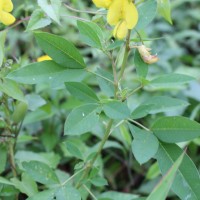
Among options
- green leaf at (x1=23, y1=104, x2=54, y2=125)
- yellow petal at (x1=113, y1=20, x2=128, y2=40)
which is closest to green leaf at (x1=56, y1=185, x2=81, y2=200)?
yellow petal at (x1=113, y1=20, x2=128, y2=40)

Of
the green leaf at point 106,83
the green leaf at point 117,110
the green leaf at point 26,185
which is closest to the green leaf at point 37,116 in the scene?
the green leaf at point 26,185

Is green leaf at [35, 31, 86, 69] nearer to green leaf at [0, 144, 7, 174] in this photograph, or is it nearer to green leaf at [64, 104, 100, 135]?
green leaf at [64, 104, 100, 135]

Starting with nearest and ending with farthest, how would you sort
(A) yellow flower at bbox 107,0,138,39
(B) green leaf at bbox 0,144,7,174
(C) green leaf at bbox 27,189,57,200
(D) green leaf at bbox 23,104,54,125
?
(A) yellow flower at bbox 107,0,138,39 < (C) green leaf at bbox 27,189,57,200 < (B) green leaf at bbox 0,144,7,174 < (D) green leaf at bbox 23,104,54,125

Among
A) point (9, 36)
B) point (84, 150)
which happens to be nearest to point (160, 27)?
point (9, 36)

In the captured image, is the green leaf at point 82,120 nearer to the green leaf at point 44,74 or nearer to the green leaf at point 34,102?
the green leaf at point 44,74

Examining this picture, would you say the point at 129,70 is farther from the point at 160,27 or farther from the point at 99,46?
the point at 99,46

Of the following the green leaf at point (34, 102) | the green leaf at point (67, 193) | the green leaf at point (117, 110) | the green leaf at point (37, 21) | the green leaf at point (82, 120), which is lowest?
the green leaf at point (67, 193)
